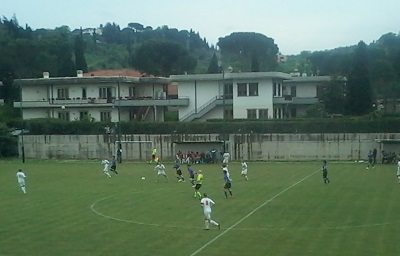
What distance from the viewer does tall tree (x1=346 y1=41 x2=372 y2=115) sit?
3174 inches

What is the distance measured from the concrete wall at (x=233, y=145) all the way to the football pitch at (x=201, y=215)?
42.7ft

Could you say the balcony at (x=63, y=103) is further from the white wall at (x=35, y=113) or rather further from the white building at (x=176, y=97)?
the white wall at (x=35, y=113)

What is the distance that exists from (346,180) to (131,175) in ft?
56.3

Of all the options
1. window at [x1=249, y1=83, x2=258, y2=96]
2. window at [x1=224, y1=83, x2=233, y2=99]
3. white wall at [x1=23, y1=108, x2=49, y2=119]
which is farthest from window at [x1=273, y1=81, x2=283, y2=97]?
white wall at [x1=23, y1=108, x2=49, y2=119]

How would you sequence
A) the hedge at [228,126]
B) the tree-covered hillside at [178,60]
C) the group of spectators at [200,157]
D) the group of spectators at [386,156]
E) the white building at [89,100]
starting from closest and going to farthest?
the group of spectators at [386,156] → the group of spectators at [200,157] → the hedge at [228,126] → the white building at [89,100] → the tree-covered hillside at [178,60]

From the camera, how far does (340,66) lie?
356ft

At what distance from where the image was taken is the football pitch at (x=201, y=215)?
25375mm

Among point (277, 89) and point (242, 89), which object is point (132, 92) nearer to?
point (242, 89)

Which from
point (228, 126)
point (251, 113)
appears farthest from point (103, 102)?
point (228, 126)

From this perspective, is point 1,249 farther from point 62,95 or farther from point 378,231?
point 62,95

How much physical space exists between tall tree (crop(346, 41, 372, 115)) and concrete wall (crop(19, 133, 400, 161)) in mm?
15535

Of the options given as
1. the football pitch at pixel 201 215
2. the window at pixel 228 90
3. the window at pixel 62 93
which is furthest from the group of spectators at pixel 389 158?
the window at pixel 62 93

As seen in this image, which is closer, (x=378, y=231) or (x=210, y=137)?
(x=378, y=231)

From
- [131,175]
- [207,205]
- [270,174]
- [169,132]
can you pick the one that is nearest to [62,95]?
[169,132]
